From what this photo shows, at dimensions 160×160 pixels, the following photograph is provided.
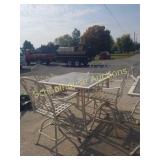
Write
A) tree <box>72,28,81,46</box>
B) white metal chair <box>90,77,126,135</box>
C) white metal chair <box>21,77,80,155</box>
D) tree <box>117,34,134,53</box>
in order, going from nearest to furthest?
white metal chair <box>21,77,80,155</box> → white metal chair <box>90,77,126,135</box> → tree <box>117,34,134,53</box> → tree <box>72,28,81,46</box>

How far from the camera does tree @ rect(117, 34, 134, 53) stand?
3.30 metres

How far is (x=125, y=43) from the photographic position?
11.6 ft

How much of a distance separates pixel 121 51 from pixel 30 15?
1486 millimetres

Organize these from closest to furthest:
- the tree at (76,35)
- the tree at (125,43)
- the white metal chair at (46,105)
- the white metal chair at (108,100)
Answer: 1. the white metal chair at (46,105)
2. the white metal chair at (108,100)
3. the tree at (125,43)
4. the tree at (76,35)

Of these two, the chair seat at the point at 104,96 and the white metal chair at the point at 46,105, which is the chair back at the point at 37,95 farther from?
the chair seat at the point at 104,96

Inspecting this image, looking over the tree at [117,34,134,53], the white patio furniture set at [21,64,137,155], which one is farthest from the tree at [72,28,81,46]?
the white patio furniture set at [21,64,137,155]

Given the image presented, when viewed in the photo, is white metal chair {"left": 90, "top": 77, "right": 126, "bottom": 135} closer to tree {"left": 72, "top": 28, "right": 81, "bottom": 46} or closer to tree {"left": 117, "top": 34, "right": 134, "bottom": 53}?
tree {"left": 117, "top": 34, "right": 134, "bottom": 53}

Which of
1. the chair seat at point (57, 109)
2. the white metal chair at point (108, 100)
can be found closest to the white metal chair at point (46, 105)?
the chair seat at point (57, 109)

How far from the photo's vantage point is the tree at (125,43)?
10.8ft

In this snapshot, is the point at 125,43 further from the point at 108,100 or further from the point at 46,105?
the point at 46,105

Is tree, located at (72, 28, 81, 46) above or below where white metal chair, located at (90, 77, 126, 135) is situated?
above

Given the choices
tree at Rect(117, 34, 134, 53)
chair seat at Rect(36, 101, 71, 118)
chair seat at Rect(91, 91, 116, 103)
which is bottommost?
chair seat at Rect(36, 101, 71, 118)
